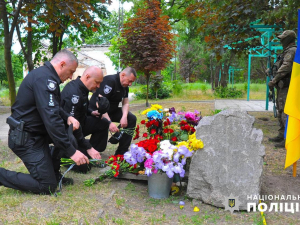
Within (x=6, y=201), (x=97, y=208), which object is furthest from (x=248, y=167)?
(x=6, y=201)

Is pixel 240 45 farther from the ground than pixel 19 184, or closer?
farther from the ground

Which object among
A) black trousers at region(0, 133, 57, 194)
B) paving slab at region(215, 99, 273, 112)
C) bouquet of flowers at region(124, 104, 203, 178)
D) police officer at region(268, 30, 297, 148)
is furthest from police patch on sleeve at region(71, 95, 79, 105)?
paving slab at region(215, 99, 273, 112)

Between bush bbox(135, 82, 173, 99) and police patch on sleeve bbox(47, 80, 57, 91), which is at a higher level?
police patch on sleeve bbox(47, 80, 57, 91)

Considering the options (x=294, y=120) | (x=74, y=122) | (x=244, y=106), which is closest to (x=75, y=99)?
(x=74, y=122)

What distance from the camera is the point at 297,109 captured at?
13.3 ft

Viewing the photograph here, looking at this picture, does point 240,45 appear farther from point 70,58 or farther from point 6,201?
point 6,201

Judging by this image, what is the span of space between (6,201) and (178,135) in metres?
2.34

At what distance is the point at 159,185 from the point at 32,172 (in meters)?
1.42

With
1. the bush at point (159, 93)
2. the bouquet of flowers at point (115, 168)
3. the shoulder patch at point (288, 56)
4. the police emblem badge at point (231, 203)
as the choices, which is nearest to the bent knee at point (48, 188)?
the bouquet of flowers at point (115, 168)

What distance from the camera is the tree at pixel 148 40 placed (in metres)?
13.6

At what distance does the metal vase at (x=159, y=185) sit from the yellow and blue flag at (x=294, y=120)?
1.53 metres

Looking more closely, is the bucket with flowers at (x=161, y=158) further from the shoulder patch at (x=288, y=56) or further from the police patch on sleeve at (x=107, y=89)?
the shoulder patch at (x=288, y=56)

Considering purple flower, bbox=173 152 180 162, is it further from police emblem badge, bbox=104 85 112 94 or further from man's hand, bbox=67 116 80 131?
police emblem badge, bbox=104 85 112 94

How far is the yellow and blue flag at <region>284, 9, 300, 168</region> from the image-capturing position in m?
3.99
